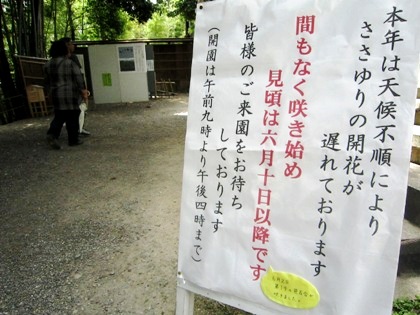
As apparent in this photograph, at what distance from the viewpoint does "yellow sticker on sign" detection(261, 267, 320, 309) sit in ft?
4.24

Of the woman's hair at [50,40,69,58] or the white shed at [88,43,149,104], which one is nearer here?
the woman's hair at [50,40,69,58]

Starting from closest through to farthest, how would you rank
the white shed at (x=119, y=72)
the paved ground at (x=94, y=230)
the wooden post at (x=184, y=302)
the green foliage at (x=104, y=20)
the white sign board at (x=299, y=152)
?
the white sign board at (x=299, y=152), the wooden post at (x=184, y=302), the paved ground at (x=94, y=230), the white shed at (x=119, y=72), the green foliage at (x=104, y=20)

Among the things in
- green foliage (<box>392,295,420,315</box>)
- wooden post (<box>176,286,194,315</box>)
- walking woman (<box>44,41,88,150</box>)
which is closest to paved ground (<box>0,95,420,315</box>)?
green foliage (<box>392,295,420,315</box>)

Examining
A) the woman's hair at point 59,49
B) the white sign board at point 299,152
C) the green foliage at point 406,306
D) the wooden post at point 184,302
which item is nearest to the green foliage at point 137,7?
the woman's hair at point 59,49

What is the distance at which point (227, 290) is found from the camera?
1471 millimetres

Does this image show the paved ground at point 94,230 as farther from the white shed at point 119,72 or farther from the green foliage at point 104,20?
the green foliage at point 104,20

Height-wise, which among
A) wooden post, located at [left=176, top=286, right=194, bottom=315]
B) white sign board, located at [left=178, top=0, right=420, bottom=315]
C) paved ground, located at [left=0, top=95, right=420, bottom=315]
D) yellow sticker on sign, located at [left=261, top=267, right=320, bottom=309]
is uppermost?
white sign board, located at [left=178, top=0, right=420, bottom=315]

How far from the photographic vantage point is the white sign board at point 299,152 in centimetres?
117

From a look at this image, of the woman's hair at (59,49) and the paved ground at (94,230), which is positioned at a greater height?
the woman's hair at (59,49)

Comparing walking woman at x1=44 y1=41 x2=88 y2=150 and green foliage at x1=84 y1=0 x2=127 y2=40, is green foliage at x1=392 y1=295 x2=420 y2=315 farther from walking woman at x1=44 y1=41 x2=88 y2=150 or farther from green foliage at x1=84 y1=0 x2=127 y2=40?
green foliage at x1=84 y1=0 x2=127 y2=40

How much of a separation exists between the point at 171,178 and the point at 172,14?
13647 mm

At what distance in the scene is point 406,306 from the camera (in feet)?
6.64

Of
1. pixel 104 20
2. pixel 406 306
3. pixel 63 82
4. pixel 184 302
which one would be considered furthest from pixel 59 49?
pixel 104 20

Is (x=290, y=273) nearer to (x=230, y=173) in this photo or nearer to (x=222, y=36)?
(x=230, y=173)
